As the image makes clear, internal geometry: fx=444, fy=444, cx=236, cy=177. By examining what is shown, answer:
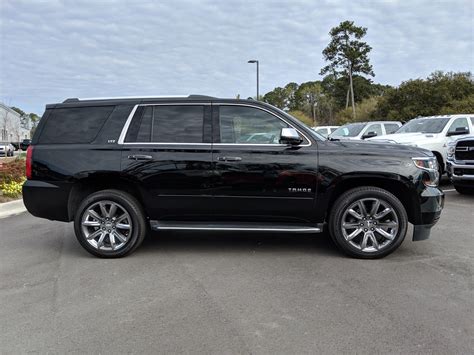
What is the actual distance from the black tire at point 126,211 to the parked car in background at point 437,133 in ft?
24.1

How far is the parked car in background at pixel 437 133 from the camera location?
37.1 ft

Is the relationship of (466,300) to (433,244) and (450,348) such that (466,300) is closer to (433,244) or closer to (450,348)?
(450,348)

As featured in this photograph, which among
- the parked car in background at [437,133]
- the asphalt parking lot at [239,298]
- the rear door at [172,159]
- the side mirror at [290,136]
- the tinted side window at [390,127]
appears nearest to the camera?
the asphalt parking lot at [239,298]

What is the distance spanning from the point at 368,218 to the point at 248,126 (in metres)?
1.80

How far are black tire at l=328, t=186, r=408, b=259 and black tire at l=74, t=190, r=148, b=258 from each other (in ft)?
7.68

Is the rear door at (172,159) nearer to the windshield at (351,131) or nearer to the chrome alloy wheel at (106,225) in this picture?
the chrome alloy wheel at (106,225)

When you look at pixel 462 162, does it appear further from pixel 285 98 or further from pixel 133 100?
pixel 285 98

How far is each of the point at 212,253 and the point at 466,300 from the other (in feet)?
9.45

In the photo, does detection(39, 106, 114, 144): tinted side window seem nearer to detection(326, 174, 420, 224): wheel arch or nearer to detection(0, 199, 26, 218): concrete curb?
detection(326, 174, 420, 224): wheel arch

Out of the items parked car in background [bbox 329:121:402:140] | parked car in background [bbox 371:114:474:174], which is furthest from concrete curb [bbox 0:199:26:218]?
parked car in background [bbox 329:121:402:140]

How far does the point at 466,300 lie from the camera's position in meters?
4.04

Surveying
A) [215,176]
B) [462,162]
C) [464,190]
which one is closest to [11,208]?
[215,176]

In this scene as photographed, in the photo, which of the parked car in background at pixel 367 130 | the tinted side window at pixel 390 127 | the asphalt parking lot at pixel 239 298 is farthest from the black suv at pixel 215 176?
the tinted side window at pixel 390 127

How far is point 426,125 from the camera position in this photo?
12289 mm
